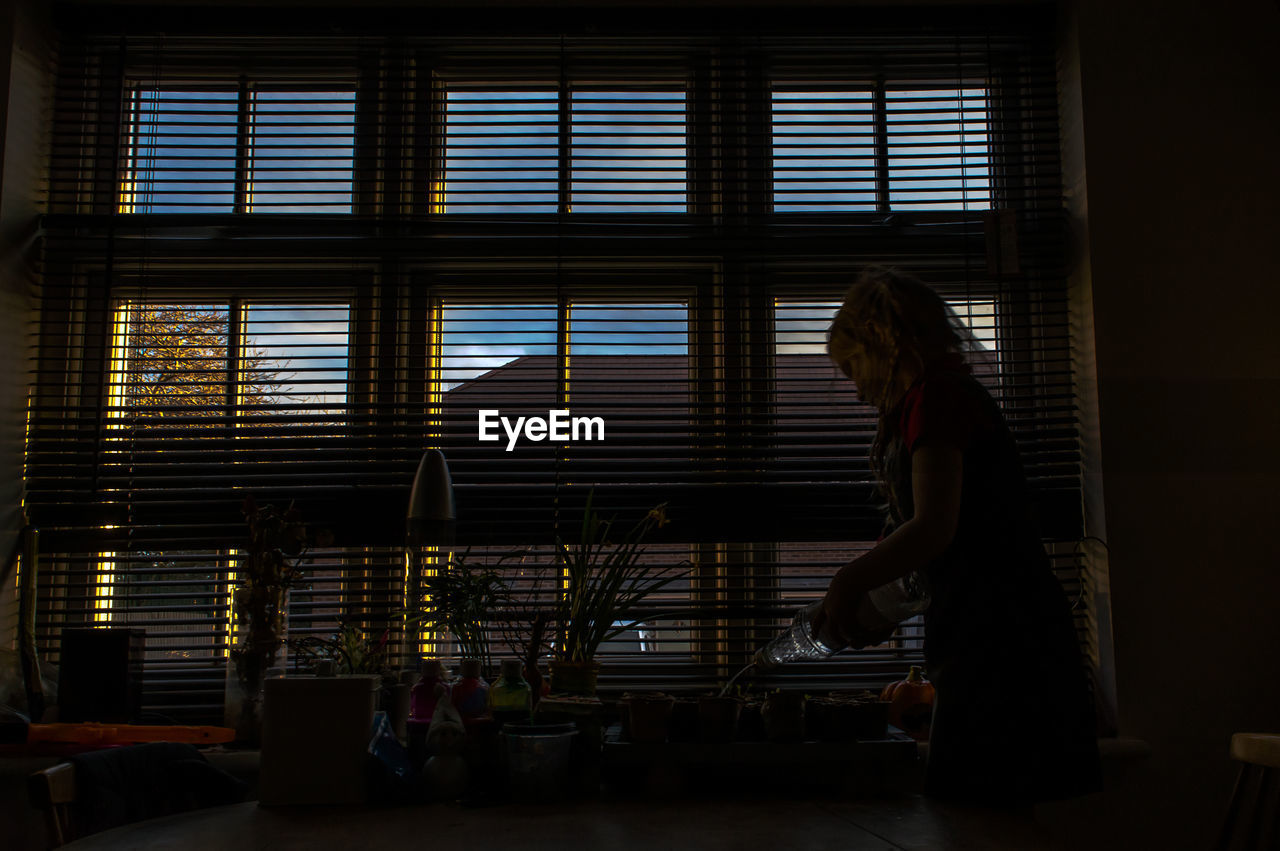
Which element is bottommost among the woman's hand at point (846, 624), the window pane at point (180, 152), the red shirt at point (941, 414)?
the woman's hand at point (846, 624)

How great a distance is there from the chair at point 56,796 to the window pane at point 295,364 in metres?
1.31

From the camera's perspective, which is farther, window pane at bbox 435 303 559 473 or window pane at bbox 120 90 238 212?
window pane at bbox 120 90 238 212

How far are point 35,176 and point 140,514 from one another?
1068 mm

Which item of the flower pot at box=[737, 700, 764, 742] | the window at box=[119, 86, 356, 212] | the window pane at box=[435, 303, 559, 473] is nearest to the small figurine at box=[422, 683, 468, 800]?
the flower pot at box=[737, 700, 764, 742]

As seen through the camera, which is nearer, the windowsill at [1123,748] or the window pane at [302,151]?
the windowsill at [1123,748]

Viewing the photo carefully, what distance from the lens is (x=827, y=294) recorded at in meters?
2.95

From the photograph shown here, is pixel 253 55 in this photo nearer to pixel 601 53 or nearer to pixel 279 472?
pixel 601 53

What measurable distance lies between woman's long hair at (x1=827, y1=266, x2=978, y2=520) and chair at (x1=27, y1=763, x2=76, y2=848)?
1.43 metres

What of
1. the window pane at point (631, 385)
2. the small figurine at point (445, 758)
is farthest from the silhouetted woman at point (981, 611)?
the window pane at point (631, 385)

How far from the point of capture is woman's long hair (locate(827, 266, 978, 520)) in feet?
5.37

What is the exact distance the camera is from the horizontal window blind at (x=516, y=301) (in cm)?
274

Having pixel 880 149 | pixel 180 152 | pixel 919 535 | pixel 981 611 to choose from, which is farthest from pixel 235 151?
pixel 981 611

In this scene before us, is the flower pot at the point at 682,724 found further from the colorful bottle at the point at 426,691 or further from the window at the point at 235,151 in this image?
the window at the point at 235,151

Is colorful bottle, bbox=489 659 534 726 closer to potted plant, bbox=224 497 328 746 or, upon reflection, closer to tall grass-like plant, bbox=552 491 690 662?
tall grass-like plant, bbox=552 491 690 662
